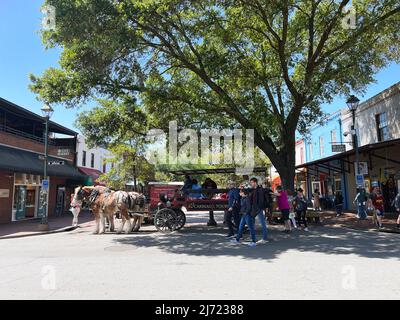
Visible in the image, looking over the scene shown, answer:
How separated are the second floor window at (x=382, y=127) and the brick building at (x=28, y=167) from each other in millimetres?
18618

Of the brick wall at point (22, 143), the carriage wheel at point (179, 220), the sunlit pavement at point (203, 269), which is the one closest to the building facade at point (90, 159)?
the brick wall at point (22, 143)

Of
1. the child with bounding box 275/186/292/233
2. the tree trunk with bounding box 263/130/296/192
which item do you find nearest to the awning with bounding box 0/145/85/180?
the tree trunk with bounding box 263/130/296/192

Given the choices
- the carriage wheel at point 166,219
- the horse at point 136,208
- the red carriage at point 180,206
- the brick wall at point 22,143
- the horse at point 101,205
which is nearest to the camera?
the red carriage at point 180,206

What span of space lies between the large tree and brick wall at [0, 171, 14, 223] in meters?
7.04

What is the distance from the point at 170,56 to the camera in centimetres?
1653

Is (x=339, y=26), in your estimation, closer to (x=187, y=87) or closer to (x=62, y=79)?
(x=187, y=87)

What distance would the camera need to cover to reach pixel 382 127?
2138 cm

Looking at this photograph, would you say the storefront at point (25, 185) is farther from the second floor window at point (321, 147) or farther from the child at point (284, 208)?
the second floor window at point (321, 147)

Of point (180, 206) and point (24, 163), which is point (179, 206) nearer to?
point (180, 206)

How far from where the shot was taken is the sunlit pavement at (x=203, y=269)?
5.48 m

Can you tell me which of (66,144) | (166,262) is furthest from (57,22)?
(66,144)
